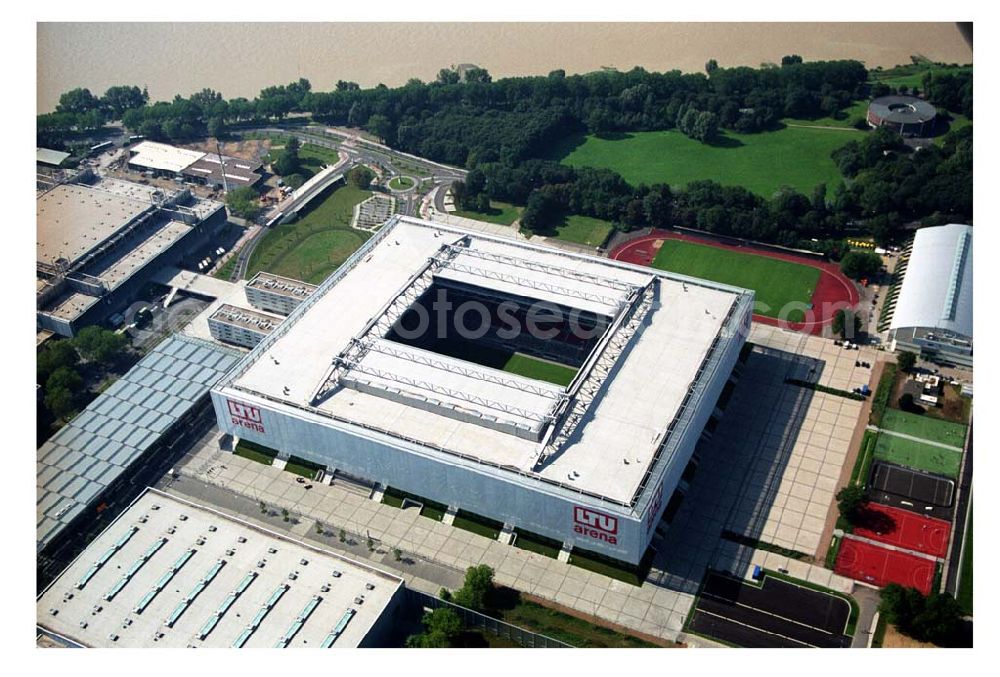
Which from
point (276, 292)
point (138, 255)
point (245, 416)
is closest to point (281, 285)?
point (276, 292)

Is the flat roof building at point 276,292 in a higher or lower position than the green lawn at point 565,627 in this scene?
higher

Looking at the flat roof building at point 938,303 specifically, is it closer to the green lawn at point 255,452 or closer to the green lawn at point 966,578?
the green lawn at point 966,578

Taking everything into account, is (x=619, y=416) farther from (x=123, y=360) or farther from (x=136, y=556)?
(x=123, y=360)

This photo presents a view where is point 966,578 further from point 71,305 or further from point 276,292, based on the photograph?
point 71,305

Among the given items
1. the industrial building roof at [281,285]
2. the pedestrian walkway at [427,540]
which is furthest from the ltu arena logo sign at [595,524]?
the industrial building roof at [281,285]

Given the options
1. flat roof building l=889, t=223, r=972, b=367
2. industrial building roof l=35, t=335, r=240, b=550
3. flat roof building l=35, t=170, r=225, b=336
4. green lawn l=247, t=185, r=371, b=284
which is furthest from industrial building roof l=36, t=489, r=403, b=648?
flat roof building l=889, t=223, r=972, b=367

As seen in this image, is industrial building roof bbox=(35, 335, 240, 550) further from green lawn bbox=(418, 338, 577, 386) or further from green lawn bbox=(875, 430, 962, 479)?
green lawn bbox=(875, 430, 962, 479)

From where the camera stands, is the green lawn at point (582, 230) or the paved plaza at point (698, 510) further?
the green lawn at point (582, 230)
